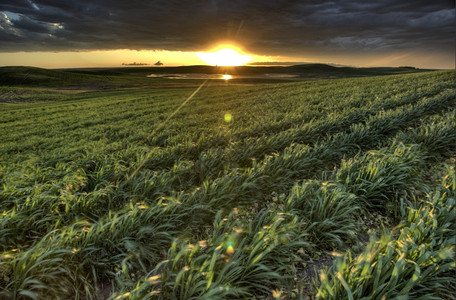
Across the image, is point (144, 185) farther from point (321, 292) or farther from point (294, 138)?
point (294, 138)

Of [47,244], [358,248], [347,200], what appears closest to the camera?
[47,244]

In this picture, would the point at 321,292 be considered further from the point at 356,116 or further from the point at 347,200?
the point at 356,116

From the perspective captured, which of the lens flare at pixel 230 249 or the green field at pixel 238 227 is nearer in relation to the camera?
the green field at pixel 238 227

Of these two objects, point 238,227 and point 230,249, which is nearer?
point 230,249

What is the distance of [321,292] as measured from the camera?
261 centimetres

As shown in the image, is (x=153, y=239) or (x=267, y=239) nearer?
(x=267, y=239)

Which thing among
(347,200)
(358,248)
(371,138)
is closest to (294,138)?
(371,138)

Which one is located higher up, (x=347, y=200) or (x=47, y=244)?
(x=347, y=200)

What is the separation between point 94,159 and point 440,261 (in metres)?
7.47

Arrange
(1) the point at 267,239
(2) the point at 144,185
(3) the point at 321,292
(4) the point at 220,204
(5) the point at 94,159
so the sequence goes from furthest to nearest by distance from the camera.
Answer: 1. (5) the point at 94,159
2. (2) the point at 144,185
3. (4) the point at 220,204
4. (1) the point at 267,239
5. (3) the point at 321,292

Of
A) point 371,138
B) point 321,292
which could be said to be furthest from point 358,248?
point 371,138

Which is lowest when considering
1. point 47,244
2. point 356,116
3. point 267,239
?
point 47,244

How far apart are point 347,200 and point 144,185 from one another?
152 inches

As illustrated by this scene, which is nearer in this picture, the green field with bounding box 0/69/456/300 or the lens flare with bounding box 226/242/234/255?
the green field with bounding box 0/69/456/300
